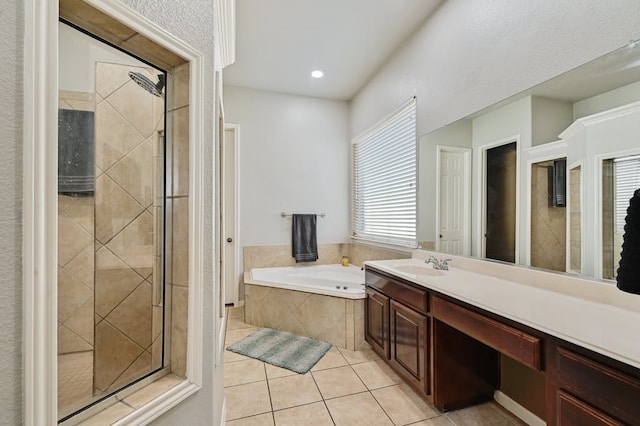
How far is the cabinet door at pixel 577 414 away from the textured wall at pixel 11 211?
1547 mm

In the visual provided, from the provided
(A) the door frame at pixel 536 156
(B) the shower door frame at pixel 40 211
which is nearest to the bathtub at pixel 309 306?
(A) the door frame at pixel 536 156

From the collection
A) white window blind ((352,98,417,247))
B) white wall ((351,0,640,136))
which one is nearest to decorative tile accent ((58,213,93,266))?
white wall ((351,0,640,136))

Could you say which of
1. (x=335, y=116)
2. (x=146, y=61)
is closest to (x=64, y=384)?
(x=146, y=61)

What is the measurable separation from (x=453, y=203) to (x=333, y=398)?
1.66 metres

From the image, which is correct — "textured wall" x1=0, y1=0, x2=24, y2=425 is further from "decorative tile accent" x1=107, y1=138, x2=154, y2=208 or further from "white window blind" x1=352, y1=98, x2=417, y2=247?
"white window blind" x1=352, y1=98, x2=417, y2=247

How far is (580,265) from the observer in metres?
1.34

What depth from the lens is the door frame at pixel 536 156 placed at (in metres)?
1.45

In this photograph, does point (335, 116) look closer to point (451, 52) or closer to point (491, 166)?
point (451, 52)

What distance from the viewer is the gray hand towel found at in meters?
3.84

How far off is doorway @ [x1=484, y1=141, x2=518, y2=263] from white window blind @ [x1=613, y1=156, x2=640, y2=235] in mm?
514

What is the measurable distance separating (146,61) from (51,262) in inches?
32.7

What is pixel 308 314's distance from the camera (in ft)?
9.32

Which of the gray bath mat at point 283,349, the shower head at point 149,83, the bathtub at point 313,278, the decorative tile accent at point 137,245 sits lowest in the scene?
the gray bath mat at point 283,349

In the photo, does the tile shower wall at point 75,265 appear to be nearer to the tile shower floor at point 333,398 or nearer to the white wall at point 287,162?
the tile shower floor at point 333,398
